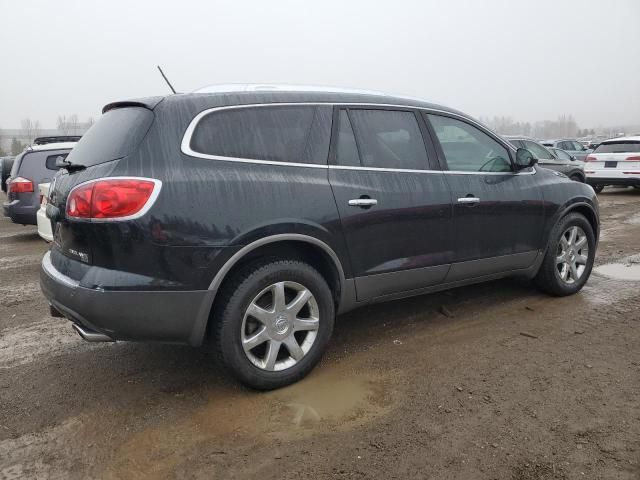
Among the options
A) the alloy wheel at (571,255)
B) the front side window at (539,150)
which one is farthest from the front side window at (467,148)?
the front side window at (539,150)

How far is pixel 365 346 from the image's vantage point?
3844 millimetres

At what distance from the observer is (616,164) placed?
14180 mm

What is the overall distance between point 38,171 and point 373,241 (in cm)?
711

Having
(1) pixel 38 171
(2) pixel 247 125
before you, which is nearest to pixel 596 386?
(2) pixel 247 125

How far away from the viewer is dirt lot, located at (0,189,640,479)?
248cm

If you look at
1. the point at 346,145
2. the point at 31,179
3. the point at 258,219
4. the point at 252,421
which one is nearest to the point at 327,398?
the point at 252,421

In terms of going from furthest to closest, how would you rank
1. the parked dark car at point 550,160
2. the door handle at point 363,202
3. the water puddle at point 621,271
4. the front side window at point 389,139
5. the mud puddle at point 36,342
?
the parked dark car at point 550,160, the water puddle at point 621,271, the mud puddle at point 36,342, the front side window at point 389,139, the door handle at point 363,202

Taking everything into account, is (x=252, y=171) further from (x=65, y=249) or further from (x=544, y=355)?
(x=544, y=355)

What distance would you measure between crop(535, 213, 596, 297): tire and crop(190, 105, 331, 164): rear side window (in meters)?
2.47

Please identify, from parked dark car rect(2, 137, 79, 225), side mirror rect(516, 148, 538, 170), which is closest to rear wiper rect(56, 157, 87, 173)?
side mirror rect(516, 148, 538, 170)

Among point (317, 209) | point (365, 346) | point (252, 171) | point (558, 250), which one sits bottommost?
point (365, 346)

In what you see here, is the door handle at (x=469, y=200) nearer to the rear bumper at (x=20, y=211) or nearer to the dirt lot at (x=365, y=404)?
the dirt lot at (x=365, y=404)

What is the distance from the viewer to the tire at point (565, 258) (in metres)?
4.67

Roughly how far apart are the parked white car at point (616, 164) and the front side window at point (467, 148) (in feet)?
38.0
